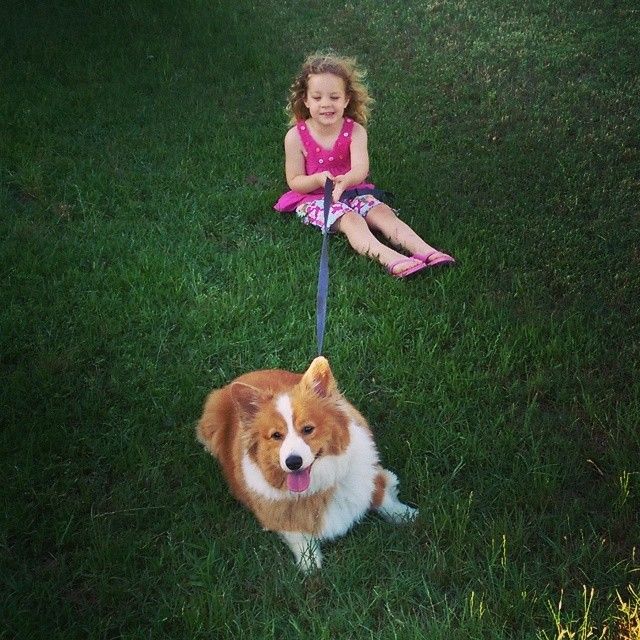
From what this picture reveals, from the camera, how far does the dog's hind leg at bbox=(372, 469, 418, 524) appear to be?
2.80 m

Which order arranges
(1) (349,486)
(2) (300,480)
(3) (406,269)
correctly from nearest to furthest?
(2) (300,480), (1) (349,486), (3) (406,269)

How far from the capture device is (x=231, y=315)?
4.12 metres

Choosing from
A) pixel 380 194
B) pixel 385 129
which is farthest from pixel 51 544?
pixel 385 129

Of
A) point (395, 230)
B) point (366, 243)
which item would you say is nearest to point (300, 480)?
point (366, 243)

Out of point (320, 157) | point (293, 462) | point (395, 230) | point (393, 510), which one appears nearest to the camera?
point (293, 462)

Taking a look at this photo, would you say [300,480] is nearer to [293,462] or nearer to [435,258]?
[293,462]

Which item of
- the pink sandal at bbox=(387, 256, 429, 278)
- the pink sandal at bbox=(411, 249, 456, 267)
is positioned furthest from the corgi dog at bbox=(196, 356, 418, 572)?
the pink sandal at bbox=(411, 249, 456, 267)

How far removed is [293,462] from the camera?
2416mm

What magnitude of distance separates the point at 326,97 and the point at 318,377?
289 cm

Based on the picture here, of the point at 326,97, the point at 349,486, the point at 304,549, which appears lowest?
the point at 304,549

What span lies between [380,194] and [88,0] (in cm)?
506

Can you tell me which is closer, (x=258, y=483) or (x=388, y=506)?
(x=258, y=483)

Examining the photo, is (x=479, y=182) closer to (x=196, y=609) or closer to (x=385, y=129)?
(x=385, y=129)

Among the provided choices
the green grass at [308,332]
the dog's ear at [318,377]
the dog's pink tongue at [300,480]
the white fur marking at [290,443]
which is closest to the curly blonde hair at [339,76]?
the green grass at [308,332]
